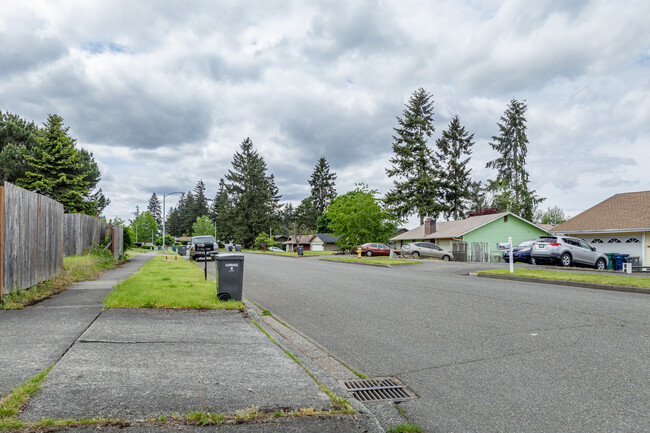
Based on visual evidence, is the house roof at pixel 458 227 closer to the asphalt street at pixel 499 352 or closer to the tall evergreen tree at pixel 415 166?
the tall evergreen tree at pixel 415 166

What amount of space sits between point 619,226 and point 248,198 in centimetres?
6401

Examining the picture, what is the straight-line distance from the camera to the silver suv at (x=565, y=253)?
23.0 meters

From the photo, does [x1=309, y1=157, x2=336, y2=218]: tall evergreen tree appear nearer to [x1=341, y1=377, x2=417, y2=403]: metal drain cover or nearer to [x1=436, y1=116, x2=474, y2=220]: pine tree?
[x1=436, y1=116, x2=474, y2=220]: pine tree

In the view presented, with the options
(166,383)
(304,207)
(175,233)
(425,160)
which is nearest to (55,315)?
(166,383)

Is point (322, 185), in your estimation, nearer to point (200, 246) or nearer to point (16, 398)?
point (200, 246)

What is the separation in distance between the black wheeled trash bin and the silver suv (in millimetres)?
19785

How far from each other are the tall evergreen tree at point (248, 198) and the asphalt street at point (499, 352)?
7136 cm

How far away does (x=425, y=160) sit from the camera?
62.6m

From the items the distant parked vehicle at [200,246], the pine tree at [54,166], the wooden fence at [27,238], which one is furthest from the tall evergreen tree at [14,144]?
the wooden fence at [27,238]

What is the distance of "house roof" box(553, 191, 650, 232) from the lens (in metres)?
28.5

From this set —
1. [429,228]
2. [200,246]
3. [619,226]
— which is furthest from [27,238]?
[429,228]

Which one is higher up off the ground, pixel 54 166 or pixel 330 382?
pixel 54 166

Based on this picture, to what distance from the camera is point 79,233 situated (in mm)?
18500

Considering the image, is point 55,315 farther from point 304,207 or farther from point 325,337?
point 304,207
